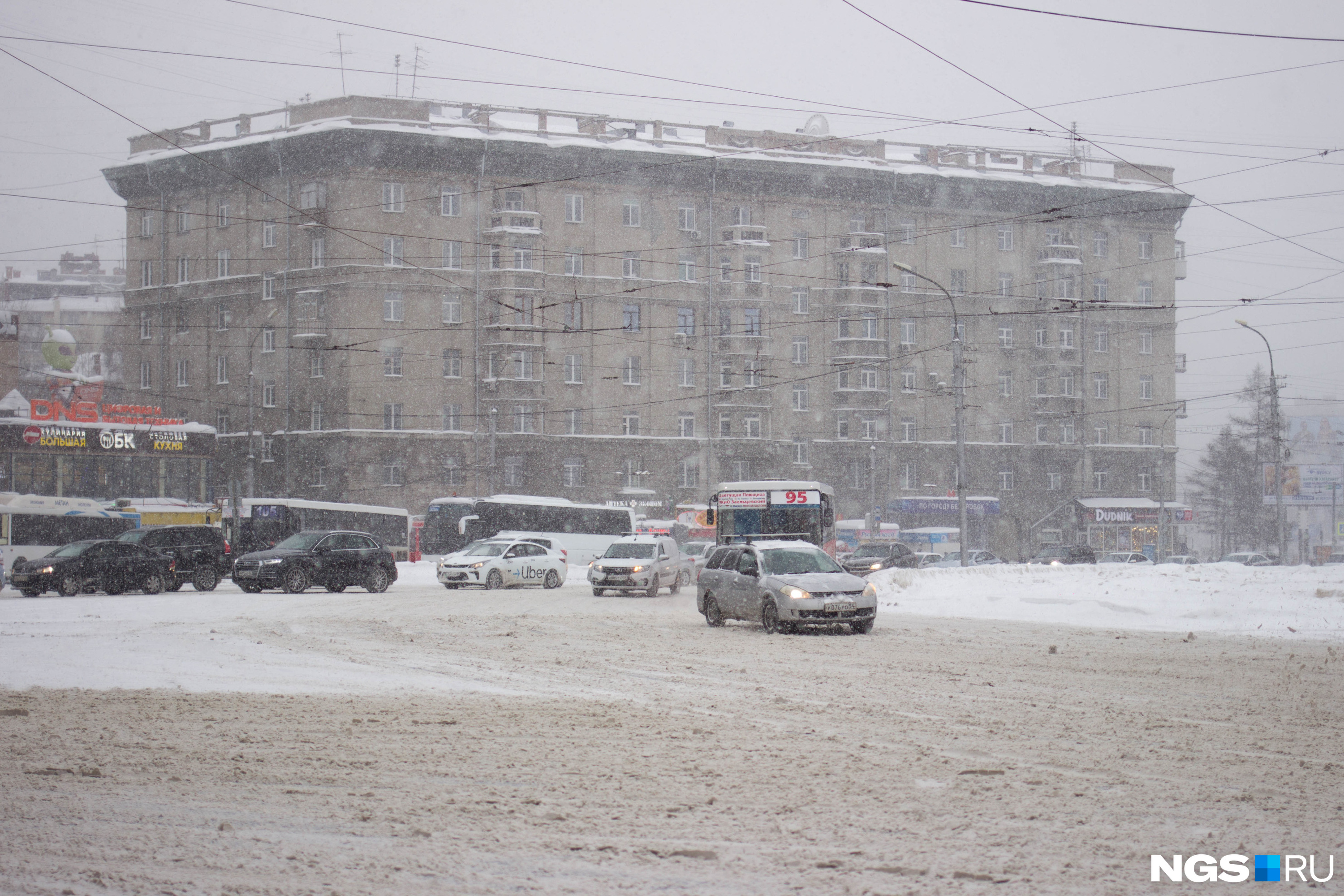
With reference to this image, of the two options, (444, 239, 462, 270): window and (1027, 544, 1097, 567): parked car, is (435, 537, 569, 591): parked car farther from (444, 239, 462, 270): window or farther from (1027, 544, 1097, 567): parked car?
(444, 239, 462, 270): window

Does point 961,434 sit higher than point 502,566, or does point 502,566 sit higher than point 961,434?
point 961,434

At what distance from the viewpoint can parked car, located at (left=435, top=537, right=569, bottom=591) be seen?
124 ft

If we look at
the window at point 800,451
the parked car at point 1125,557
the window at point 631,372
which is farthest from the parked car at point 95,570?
the window at point 800,451

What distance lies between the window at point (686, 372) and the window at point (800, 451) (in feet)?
23.4

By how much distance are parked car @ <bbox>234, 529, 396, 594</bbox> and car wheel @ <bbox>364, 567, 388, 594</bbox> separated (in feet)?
0.04

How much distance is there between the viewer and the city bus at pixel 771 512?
3484cm

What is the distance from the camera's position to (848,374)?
77812 millimetres

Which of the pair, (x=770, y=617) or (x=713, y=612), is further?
(x=713, y=612)

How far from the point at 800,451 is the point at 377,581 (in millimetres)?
45857

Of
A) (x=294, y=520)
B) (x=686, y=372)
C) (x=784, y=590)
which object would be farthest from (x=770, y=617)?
(x=686, y=372)

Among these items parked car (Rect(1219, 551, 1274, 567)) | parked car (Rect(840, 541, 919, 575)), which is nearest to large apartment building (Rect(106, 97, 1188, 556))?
parked car (Rect(1219, 551, 1274, 567))

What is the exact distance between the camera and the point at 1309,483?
265 ft

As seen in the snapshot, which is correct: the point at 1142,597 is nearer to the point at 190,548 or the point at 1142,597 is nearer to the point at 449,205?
the point at 190,548

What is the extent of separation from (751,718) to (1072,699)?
3215 millimetres
